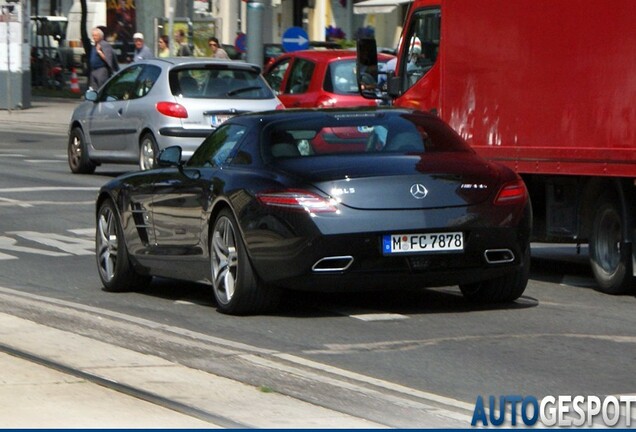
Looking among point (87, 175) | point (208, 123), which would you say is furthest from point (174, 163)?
point (87, 175)

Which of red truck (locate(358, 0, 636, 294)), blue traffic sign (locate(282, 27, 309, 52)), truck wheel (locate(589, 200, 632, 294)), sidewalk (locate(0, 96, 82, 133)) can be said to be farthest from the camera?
sidewalk (locate(0, 96, 82, 133))

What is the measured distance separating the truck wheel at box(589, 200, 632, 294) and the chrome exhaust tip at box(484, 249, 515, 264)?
1.40 metres

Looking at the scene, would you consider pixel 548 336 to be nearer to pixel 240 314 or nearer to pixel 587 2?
pixel 240 314

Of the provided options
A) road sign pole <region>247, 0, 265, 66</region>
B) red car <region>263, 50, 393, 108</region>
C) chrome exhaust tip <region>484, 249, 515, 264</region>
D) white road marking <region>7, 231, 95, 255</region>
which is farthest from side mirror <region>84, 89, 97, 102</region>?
chrome exhaust tip <region>484, 249, 515, 264</region>

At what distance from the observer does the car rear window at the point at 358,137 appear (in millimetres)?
10500

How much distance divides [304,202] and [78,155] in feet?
46.1

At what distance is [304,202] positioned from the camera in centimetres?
979

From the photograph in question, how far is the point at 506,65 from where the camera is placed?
12.5 m

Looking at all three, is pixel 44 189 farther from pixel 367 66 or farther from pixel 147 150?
pixel 367 66

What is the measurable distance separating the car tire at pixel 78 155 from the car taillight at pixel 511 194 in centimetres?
1361

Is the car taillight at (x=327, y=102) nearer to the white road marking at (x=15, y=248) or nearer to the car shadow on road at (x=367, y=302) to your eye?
the white road marking at (x=15, y=248)

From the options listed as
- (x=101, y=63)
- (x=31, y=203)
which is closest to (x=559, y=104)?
(x=31, y=203)

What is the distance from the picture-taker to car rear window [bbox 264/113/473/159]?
10500 millimetres

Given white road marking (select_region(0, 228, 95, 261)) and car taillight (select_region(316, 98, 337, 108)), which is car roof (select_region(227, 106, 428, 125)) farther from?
car taillight (select_region(316, 98, 337, 108))
